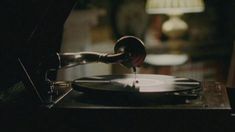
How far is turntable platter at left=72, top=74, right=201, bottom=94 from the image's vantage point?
3.67 feet

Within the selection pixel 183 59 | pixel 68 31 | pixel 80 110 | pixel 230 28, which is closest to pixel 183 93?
pixel 80 110

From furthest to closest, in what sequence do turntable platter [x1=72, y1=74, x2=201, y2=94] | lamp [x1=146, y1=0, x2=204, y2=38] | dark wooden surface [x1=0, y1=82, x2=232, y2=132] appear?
1. lamp [x1=146, y1=0, x2=204, y2=38]
2. turntable platter [x1=72, y1=74, x2=201, y2=94]
3. dark wooden surface [x1=0, y1=82, x2=232, y2=132]

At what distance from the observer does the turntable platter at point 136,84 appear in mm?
1118

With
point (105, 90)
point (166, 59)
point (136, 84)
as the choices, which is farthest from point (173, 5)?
point (105, 90)

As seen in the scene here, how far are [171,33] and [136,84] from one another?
2488 millimetres

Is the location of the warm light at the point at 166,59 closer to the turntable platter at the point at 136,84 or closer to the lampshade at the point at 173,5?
the lampshade at the point at 173,5

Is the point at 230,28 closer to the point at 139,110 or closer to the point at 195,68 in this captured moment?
the point at 195,68

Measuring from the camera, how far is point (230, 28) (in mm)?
4770

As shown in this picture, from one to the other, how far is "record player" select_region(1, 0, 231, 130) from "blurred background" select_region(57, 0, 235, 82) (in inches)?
83.9

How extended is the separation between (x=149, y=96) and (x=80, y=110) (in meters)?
Answer: 0.15

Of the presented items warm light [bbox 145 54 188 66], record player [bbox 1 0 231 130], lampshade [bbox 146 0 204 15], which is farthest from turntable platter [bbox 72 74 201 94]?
warm light [bbox 145 54 188 66]

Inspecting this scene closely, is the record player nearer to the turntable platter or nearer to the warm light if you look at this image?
the turntable platter

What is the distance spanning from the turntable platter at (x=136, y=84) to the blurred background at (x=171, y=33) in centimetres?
208

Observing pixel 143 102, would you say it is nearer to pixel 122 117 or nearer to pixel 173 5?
pixel 122 117
